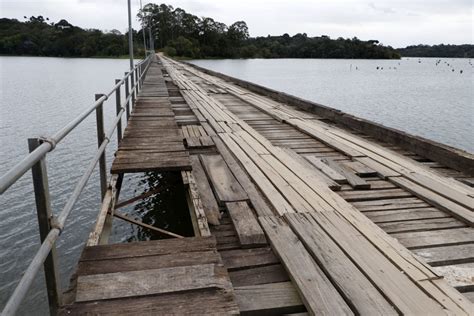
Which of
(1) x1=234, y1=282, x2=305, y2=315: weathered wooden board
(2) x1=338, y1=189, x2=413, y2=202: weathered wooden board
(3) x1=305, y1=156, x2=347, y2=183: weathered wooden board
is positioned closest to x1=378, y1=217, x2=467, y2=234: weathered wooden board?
(2) x1=338, y1=189, x2=413, y2=202: weathered wooden board

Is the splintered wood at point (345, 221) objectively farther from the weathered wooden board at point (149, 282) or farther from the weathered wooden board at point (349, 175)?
the weathered wooden board at point (149, 282)

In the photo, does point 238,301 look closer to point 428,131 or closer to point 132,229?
point 132,229

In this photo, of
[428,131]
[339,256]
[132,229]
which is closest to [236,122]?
[132,229]

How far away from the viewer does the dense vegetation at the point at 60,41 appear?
137625mm

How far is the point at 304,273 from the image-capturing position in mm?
2869

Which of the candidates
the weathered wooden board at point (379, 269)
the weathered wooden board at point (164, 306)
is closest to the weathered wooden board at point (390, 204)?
the weathered wooden board at point (379, 269)

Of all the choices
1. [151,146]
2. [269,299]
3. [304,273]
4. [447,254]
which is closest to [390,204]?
[447,254]

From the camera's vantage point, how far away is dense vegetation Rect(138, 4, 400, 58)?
138 meters

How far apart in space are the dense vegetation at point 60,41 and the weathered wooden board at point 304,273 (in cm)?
13657

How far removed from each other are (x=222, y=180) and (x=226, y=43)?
152 meters

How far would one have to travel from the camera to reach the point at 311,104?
37.1 ft

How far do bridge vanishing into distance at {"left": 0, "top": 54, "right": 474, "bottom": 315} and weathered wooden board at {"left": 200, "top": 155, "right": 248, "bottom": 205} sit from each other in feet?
0.08

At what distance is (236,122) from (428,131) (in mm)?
14788

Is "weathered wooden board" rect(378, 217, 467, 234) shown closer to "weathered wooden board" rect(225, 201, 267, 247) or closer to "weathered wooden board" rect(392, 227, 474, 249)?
"weathered wooden board" rect(392, 227, 474, 249)
